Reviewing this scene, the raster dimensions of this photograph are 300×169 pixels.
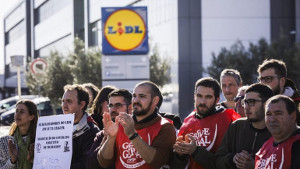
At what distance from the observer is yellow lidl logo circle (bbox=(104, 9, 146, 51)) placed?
12289 mm

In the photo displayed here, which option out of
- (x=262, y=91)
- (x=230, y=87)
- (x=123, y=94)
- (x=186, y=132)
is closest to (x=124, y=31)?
(x=230, y=87)

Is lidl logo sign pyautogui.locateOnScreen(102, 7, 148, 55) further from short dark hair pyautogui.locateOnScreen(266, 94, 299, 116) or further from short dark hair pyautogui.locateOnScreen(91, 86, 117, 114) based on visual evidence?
short dark hair pyautogui.locateOnScreen(266, 94, 299, 116)

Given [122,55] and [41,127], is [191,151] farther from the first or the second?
[122,55]

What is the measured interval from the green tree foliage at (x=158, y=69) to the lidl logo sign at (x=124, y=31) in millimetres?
18764

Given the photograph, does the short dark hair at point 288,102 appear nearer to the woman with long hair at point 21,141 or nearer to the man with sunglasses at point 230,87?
the man with sunglasses at point 230,87

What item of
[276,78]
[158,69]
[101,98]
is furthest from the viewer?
[158,69]

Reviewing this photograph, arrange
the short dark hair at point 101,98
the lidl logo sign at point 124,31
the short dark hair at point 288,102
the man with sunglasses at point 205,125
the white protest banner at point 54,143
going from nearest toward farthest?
1. the short dark hair at point 288,102
2. the man with sunglasses at point 205,125
3. the white protest banner at point 54,143
4. the short dark hair at point 101,98
5. the lidl logo sign at point 124,31

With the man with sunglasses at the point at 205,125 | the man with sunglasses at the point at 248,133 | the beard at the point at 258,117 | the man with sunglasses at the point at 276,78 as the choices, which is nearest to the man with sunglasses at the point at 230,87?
the man with sunglasses at the point at 276,78

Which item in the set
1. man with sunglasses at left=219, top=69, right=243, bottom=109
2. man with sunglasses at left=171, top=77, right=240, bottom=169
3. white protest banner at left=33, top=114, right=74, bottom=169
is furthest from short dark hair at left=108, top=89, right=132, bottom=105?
man with sunglasses at left=219, top=69, right=243, bottom=109

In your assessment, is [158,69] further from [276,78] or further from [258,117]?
[258,117]

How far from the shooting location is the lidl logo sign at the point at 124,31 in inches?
482

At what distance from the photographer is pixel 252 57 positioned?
3281 cm

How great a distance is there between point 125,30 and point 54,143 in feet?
18.7

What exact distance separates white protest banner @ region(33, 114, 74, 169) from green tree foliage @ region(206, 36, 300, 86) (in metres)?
25.2
